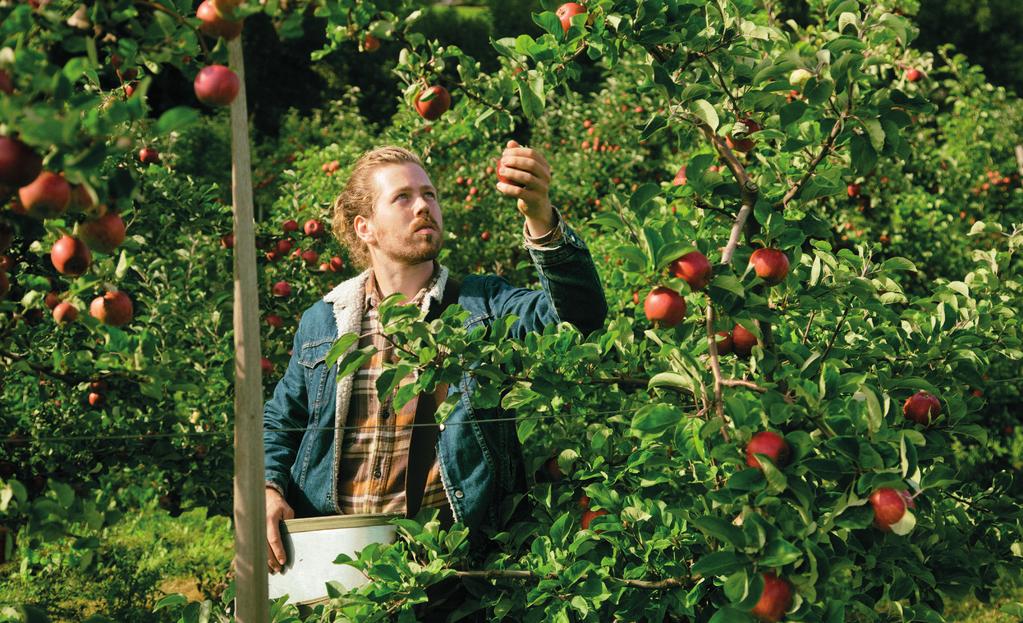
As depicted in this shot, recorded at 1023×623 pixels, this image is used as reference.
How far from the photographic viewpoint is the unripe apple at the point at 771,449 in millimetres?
1227

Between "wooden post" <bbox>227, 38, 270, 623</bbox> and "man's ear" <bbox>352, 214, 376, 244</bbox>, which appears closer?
"wooden post" <bbox>227, 38, 270, 623</bbox>

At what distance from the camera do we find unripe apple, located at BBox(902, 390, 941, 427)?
1604 millimetres

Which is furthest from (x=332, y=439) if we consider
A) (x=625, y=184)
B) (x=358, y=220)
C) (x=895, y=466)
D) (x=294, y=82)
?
(x=294, y=82)

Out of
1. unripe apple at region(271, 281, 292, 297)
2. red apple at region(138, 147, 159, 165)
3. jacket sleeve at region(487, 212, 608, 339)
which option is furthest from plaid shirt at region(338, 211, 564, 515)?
red apple at region(138, 147, 159, 165)

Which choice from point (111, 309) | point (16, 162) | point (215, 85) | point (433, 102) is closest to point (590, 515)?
point (433, 102)

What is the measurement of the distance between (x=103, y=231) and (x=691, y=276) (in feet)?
2.54

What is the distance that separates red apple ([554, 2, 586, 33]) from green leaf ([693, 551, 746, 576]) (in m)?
0.85

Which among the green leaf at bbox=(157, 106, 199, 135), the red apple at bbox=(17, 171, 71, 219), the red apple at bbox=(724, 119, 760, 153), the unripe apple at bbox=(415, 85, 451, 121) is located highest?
the unripe apple at bbox=(415, 85, 451, 121)

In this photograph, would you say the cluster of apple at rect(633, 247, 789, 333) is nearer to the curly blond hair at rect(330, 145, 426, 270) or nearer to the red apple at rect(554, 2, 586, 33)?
the red apple at rect(554, 2, 586, 33)

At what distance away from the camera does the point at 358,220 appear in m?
2.26

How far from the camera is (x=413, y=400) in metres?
1.91

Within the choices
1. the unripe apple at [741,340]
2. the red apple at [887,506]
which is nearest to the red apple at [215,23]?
the unripe apple at [741,340]

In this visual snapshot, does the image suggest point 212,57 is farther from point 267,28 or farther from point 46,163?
point 267,28

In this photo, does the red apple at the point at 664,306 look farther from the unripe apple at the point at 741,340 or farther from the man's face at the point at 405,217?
the man's face at the point at 405,217
